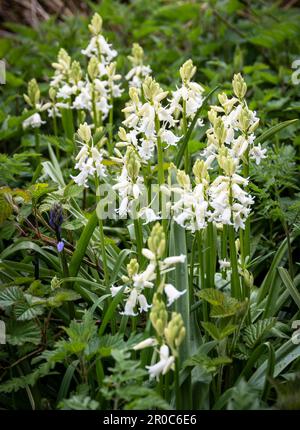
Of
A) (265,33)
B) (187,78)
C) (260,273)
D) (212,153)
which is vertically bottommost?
(260,273)

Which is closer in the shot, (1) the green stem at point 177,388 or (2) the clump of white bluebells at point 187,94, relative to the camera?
(1) the green stem at point 177,388

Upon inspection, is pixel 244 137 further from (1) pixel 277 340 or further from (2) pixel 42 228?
(2) pixel 42 228

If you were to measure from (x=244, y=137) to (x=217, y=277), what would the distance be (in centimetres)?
66

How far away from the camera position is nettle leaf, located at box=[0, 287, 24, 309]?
87.0 inches

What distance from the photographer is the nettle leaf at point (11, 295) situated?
221cm

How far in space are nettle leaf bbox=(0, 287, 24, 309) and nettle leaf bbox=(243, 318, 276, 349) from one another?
2.79 ft

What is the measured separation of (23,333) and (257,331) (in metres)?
0.87

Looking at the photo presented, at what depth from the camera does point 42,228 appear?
2928 millimetres

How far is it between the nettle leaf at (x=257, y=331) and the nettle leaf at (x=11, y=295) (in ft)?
2.79

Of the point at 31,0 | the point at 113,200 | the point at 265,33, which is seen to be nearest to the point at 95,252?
the point at 113,200

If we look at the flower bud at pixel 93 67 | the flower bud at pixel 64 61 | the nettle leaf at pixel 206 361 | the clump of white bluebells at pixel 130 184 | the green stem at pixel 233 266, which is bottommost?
the nettle leaf at pixel 206 361

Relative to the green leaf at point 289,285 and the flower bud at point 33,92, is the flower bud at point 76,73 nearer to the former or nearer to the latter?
the flower bud at point 33,92

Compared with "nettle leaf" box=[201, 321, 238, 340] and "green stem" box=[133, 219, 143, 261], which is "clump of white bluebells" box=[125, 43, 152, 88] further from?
"nettle leaf" box=[201, 321, 238, 340]

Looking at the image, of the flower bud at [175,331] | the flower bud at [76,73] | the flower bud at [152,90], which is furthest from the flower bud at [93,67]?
the flower bud at [175,331]
